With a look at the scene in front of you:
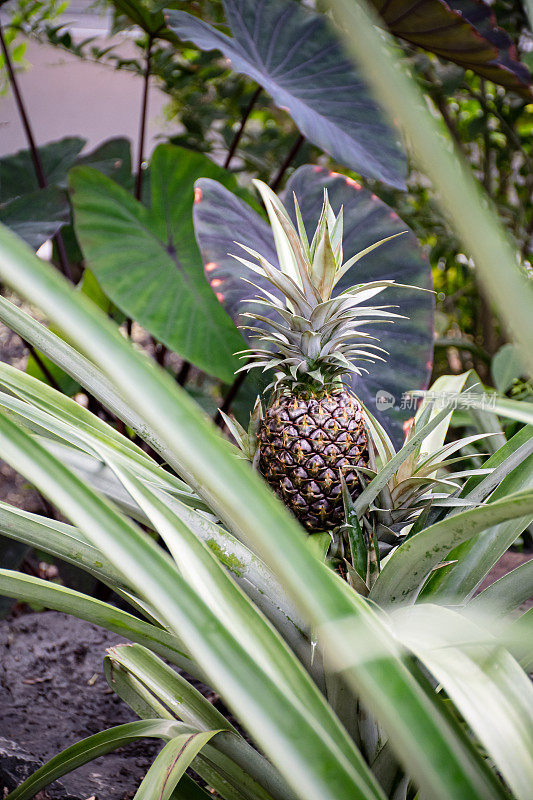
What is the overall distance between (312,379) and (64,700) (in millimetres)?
555

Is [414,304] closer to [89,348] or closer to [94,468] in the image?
[94,468]

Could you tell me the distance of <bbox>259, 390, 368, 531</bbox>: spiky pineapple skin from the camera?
55 centimetres

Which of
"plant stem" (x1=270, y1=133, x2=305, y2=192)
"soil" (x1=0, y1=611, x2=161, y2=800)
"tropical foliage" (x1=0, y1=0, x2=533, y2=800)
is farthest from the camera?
"plant stem" (x1=270, y1=133, x2=305, y2=192)

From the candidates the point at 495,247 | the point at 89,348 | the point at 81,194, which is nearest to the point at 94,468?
the point at 89,348

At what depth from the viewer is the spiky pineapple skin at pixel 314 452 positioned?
0.55 m

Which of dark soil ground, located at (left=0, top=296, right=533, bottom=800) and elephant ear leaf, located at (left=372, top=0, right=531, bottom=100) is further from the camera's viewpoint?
elephant ear leaf, located at (left=372, top=0, right=531, bottom=100)

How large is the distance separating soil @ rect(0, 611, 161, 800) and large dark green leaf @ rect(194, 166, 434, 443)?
527mm

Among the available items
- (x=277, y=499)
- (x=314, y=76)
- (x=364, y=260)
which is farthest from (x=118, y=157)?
(x=277, y=499)

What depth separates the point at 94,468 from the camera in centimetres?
48

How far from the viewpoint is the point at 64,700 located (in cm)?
76

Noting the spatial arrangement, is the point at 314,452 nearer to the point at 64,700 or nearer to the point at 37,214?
the point at 64,700

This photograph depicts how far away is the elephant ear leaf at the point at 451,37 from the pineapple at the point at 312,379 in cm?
41

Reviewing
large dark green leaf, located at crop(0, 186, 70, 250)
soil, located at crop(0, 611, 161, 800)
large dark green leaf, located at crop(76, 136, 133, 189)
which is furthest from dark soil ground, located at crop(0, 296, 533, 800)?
large dark green leaf, located at crop(76, 136, 133, 189)

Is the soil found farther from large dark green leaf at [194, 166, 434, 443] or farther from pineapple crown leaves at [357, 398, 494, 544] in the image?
large dark green leaf at [194, 166, 434, 443]
